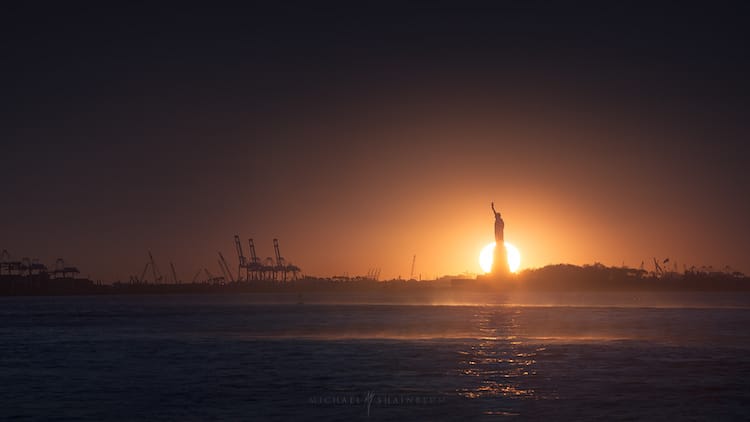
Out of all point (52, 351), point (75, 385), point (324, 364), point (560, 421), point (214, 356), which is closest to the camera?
point (560, 421)

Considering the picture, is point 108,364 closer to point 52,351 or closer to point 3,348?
point 52,351

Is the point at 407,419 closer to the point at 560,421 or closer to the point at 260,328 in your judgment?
the point at 560,421

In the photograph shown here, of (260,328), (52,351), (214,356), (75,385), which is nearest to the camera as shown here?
(75,385)

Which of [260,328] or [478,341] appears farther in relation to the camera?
[260,328]

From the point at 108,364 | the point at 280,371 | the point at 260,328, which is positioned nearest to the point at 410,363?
the point at 280,371

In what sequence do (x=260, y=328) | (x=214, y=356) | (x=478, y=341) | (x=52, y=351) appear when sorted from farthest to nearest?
1. (x=260, y=328)
2. (x=478, y=341)
3. (x=52, y=351)
4. (x=214, y=356)

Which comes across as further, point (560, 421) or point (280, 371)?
point (280, 371)

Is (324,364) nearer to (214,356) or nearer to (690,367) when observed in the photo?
(214,356)

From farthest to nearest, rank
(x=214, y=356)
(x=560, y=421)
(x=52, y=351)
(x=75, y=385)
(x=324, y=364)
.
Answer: (x=52, y=351), (x=214, y=356), (x=324, y=364), (x=75, y=385), (x=560, y=421)

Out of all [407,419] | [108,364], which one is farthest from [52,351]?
[407,419]
